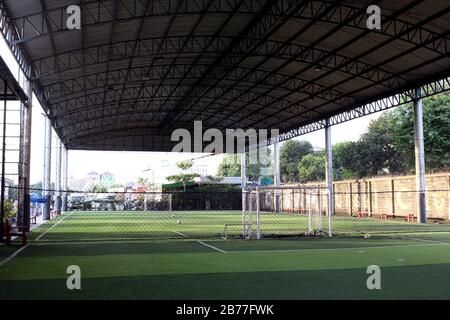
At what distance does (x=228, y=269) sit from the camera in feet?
41.0

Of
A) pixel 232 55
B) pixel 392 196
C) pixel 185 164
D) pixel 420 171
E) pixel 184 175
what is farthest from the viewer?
pixel 185 164

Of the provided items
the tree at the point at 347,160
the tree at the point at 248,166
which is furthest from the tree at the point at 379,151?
the tree at the point at 248,166

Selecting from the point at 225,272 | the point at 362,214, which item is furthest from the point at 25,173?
the point at 362,214

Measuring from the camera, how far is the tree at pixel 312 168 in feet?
302

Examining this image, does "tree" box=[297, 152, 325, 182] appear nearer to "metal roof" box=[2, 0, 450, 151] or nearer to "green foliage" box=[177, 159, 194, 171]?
"green foliage" box=[177, 159, 194, 171]

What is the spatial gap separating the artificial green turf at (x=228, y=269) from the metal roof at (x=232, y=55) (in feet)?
38.3

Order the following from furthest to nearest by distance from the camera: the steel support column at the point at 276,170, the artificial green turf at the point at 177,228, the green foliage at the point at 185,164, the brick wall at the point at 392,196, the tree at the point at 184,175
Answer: the green foliage at the point at 185,164
the tree at the point at 184,175
the steel support column at the point at 276,170
the brick wall at the point at 392,196
the artificial green turf at the point at 177,228

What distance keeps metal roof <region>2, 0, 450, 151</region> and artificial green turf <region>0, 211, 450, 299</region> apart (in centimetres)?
1168

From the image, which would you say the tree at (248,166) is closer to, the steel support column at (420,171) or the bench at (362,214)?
the bench at (362,214)

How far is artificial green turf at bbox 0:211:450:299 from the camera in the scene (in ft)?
30.6

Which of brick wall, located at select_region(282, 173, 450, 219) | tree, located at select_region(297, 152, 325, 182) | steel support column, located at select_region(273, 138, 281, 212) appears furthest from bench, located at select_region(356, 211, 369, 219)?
tree, located at select_region(297, 152, 325, 182)

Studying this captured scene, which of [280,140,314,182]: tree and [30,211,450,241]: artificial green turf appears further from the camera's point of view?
[280,140,314,182]: tree

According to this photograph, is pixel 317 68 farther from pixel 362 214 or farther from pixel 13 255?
A: pixel 13 255

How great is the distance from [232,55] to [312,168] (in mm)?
62016
